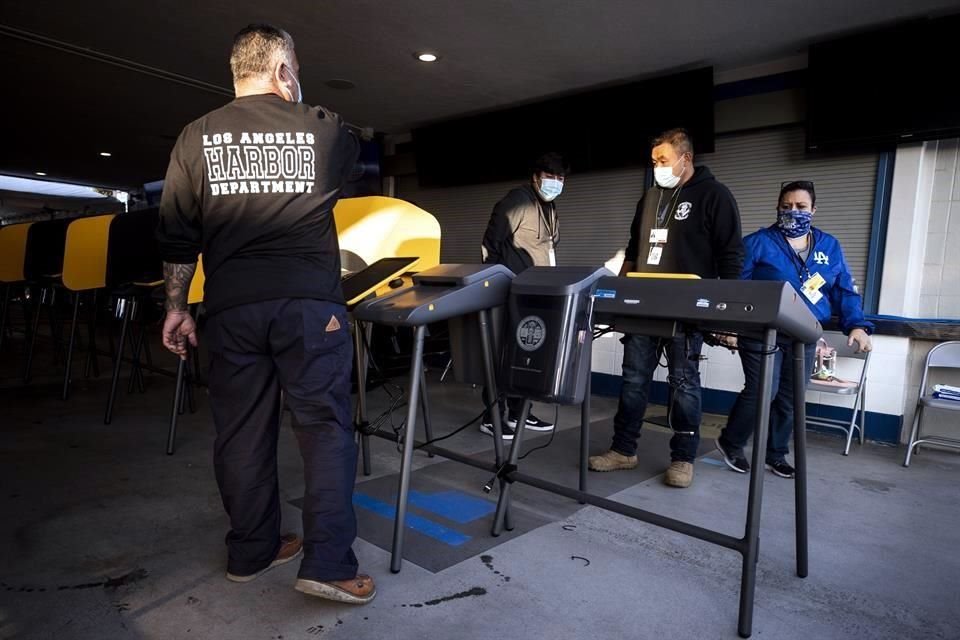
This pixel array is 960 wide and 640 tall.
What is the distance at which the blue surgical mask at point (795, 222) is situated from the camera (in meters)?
2.74

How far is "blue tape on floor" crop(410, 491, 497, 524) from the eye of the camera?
231 cm

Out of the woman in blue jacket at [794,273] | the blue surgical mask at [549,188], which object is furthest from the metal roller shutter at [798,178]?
the blue surgical mask at [549,188]

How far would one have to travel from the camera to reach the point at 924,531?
2.34 metres

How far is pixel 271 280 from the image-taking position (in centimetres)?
155

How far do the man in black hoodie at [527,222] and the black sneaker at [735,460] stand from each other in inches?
43.6

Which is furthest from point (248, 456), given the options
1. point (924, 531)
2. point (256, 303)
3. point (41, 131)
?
point (41, 131)

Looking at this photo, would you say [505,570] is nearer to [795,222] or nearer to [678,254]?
[678,254]

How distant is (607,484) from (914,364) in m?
2.41

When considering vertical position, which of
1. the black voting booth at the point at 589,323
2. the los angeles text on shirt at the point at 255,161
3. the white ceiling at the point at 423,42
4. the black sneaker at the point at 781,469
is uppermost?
the white ceiling at the point at 423,42

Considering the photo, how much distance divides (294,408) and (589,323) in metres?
0.89

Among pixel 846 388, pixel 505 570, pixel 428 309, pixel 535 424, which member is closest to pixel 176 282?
pixel 428 309

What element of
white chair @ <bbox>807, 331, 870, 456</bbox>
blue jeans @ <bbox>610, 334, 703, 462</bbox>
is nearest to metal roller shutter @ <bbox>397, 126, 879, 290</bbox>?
white chair @ <bbox>807, 331, 870, 456</bbox>

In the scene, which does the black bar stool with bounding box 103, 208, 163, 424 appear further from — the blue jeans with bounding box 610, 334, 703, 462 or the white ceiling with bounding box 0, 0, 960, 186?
the blue jeans with bounding box 610, 334, 703, 462

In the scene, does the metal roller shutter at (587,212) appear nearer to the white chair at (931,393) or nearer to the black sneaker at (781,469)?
the white chair at (931,393)
